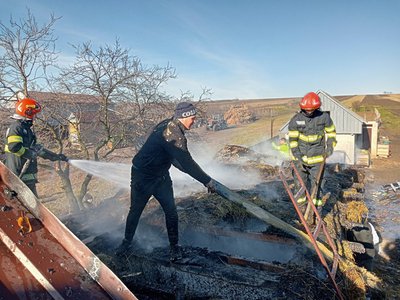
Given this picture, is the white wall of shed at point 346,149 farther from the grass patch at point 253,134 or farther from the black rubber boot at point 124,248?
the black rubber boot at point 124,248

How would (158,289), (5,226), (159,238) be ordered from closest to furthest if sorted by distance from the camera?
(5,226), (158,289), (159,238)

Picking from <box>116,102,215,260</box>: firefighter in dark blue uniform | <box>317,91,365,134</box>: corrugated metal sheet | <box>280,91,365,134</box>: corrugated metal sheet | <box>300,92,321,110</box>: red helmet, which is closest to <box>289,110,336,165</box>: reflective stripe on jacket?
<box>300,92,321,110</box>: red helmet

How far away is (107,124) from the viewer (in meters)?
8.70

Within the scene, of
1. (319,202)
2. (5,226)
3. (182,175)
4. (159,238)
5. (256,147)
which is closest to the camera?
(5,226)

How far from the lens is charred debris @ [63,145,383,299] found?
3402 mm

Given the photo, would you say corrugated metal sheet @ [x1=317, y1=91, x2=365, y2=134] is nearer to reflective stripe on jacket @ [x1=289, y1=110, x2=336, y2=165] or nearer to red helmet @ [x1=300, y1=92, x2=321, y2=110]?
reflective stripe on jacket @ [x1=289, y1=110, x2=336, y2=165]

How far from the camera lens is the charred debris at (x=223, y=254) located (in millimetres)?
3402

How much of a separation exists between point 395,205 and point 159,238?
10.7 meters

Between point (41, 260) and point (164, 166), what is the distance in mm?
2157

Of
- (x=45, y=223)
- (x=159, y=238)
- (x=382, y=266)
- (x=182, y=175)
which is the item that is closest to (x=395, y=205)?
(x=382, y=266)

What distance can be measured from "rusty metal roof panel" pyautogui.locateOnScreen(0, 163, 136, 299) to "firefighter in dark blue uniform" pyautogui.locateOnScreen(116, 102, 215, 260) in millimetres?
1787

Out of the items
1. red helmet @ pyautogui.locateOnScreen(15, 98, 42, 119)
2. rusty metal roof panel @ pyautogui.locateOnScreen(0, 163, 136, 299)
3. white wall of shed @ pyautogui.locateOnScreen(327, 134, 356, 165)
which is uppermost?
red helmet @ pyautogui.locateOnScreen(15, 98, 42, 119)

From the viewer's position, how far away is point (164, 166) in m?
3.89

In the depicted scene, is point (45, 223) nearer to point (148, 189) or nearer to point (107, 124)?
point (148, 189)
